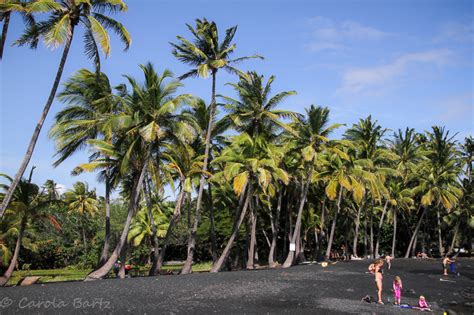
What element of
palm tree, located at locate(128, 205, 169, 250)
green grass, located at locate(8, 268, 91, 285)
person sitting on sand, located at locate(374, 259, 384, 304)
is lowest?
green grass, located at locate(8, 268, 91, 285)

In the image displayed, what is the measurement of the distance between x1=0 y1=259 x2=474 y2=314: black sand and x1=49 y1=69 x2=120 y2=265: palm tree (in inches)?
304

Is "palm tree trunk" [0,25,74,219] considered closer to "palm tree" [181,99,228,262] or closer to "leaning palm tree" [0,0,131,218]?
"leaning palm tree" [0,0,131,218]

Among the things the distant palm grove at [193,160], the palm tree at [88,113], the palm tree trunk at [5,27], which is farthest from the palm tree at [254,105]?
the palm tree trunk at [5,27]

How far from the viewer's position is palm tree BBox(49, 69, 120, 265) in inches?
936

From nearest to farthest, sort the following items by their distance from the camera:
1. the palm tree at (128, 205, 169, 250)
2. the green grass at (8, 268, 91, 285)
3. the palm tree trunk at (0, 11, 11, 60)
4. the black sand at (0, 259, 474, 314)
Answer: the black sand at (0, 259, 474, 314), the palm tree trunk at (0, 11, 11, 60), the green grass at (8, 268, 91, 285), the palm tree at (128, 205, 169, 250)

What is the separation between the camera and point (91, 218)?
189 ft

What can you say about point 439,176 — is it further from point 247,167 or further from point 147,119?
point 147,119

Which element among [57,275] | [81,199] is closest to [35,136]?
[57,275]

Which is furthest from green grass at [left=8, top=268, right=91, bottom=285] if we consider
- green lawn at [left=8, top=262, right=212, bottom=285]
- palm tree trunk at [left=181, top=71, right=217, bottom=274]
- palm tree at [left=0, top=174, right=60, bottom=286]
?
palm tree trunk at [left=181, top=71, right=217, bottom=274]

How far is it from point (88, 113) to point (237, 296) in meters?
15.3

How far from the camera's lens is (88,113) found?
25766 mm

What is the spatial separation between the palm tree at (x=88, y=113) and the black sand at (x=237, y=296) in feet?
25.4

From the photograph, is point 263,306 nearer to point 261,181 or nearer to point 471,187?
point 261,181

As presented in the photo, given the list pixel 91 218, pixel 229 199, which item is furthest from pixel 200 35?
pixel 91 218
